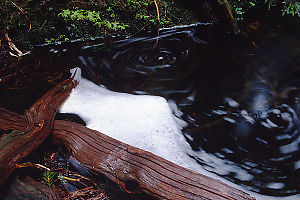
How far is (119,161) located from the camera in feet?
7.77

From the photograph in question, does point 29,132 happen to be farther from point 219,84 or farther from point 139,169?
point 219,84

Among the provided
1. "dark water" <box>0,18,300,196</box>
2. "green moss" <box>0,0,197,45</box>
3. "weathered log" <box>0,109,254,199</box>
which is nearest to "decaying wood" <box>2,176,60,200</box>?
"weathered log" <box>0,109,254,199</box>

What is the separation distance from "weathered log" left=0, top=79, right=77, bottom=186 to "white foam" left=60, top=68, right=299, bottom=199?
253 mm

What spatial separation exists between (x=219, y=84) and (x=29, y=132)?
330cm

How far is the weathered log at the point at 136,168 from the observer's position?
2004 millimetres

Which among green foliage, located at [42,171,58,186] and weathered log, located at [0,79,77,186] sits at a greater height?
weathered log, located at [0,79,77,186]

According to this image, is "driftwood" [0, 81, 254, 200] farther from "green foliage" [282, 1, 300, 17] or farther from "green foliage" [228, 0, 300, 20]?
"green foliage" [282, 1, 300, 17]

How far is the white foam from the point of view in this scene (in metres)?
2.87

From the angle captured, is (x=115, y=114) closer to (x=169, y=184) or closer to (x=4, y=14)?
(x=169, y=184)

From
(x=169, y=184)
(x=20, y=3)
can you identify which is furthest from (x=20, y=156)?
(x=20, y=3)

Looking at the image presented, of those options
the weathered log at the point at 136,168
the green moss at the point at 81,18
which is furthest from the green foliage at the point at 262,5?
the weathered log at the point at 136,168

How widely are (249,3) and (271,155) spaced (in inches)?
184

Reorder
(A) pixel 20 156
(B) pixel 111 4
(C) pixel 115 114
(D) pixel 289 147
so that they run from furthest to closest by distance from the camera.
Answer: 1. (B) pixel 111 4
2. (C) pixel 115 114
3. (D) pixel 289 147
4. (A) pixel 20 156

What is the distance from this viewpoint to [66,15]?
4812 mm
